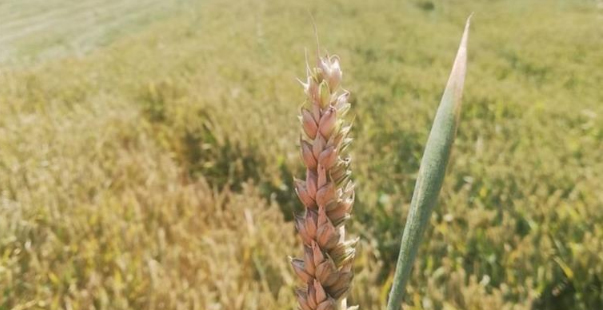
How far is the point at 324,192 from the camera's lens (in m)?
0.52

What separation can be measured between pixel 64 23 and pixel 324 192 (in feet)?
30.5

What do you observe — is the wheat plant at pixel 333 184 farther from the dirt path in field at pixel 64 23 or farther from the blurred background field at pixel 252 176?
the dirt path in field at pixel 64 23

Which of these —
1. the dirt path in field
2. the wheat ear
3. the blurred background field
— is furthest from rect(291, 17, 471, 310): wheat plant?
the dirt path in field

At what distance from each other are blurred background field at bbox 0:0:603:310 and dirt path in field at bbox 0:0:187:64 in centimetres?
6

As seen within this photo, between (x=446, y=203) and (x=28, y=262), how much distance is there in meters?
1.86

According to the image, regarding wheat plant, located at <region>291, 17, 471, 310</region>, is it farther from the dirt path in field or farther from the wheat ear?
the dirt path in field

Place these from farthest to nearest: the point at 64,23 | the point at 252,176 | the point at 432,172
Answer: the point at 64,23 → the point at 252,176 → the point at 432,172

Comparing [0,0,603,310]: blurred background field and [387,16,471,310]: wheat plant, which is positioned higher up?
[387,16,471,310]: wheat plant

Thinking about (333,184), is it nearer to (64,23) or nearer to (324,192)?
(324,192)

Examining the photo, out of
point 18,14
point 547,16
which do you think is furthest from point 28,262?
point 547,16

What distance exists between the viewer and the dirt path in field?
7.00m

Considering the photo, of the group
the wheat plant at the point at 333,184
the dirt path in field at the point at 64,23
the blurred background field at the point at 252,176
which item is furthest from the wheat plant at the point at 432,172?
the dirt path in field at the point at 64,23

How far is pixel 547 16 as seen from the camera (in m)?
11.8

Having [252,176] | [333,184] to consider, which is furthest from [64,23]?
[333,184]
